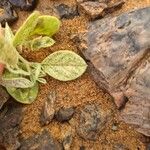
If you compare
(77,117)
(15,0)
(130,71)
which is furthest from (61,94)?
(15,0)

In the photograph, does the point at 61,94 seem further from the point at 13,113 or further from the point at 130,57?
the point at 130,57

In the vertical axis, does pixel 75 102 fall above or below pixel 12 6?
below

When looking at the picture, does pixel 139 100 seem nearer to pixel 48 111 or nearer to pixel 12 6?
pixel 48 111

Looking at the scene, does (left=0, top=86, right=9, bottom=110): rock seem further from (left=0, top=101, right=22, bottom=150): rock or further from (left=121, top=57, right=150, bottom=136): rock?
(left=121, top=57, right=150, bottom=136): rock

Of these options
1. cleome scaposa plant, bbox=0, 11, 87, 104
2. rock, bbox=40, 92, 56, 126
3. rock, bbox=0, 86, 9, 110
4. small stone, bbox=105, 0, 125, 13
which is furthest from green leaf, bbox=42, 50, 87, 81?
small stone, bbox=105, 0, 125, 13

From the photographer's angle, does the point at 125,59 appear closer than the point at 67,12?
Yes

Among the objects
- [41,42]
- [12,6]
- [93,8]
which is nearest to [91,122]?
[41,42]
